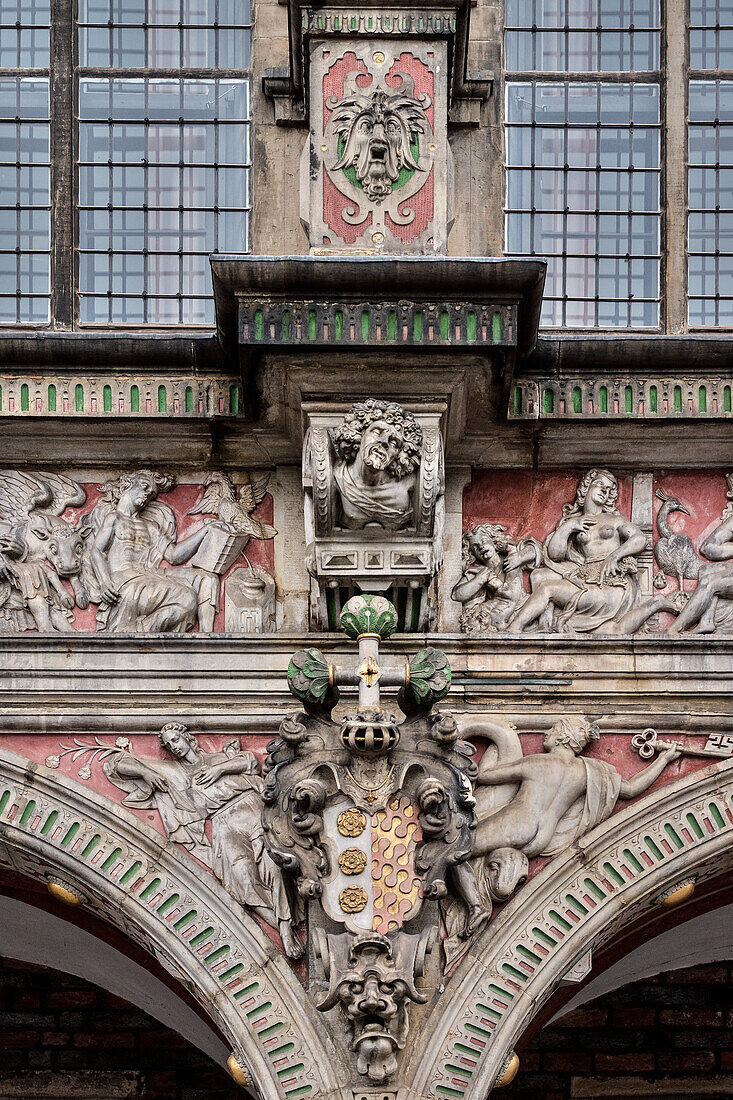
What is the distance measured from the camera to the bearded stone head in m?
9.46

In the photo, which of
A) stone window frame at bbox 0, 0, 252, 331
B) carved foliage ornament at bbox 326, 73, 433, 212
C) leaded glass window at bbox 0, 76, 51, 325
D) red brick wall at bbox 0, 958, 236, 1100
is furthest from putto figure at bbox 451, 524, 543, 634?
red brick wall at bbox 0, 958, 236, 1100

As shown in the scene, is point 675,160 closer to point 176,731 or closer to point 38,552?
point 38,552

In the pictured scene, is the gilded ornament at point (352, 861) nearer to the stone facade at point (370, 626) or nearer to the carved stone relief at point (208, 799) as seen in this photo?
the stone facade at point (370, 626)

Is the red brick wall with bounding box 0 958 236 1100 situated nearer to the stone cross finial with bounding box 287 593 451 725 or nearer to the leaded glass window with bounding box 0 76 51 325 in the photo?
the stone cross finial with bounding box 287 593 451 725

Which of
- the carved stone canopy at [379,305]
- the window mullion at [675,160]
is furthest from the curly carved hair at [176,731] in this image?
the window mullion at [675,160]

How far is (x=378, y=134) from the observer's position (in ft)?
31.0

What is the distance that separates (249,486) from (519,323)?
1.36 metres

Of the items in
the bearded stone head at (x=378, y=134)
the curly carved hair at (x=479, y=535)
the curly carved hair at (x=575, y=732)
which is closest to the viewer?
A: the curly carved hair at (x=575, y=732)

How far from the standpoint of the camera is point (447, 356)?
9328 millimetres

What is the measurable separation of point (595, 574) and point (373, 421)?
117 centimetres

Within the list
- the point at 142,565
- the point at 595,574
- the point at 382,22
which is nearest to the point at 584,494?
the point at 595,574

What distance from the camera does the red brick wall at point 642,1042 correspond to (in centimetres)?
1106

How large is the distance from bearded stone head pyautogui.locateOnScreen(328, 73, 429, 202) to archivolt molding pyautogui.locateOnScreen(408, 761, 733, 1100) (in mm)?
2685

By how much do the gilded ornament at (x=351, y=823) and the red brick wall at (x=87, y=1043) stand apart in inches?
99.7
